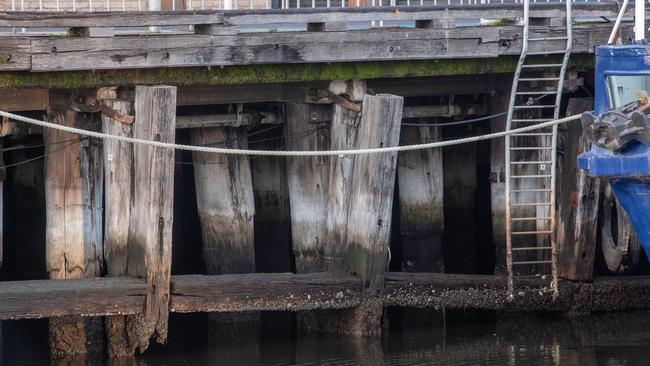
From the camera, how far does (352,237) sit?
43.9 feet

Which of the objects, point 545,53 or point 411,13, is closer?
point 411,13

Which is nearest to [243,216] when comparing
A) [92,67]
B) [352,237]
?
[352,237]

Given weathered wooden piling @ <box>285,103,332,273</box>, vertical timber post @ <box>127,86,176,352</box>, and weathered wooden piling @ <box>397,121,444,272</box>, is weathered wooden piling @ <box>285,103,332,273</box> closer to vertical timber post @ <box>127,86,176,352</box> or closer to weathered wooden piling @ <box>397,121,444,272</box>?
weathered wooden piling @ <box>397,121,444,272</box>

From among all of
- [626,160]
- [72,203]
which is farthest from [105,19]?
[626,160]

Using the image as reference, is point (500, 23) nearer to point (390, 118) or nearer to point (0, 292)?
point (390, 118)

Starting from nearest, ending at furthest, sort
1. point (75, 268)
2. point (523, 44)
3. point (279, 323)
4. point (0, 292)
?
point (0, 292), point (75, 268), point (523, 44), point (279, 323)

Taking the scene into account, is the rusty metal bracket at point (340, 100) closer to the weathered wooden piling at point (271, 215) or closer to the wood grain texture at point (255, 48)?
the wood grain texture at point (255, 48)

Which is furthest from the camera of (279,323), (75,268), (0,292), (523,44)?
(279,323)

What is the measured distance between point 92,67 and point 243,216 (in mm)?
2567

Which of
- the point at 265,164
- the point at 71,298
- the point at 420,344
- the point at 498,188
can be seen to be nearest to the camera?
the point at 71,298

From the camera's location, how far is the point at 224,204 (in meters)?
14.2

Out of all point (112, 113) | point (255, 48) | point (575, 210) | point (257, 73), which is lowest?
point (575, 210)

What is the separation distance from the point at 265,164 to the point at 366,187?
2402mm

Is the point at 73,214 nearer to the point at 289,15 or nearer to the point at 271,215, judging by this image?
the point at 289,15
